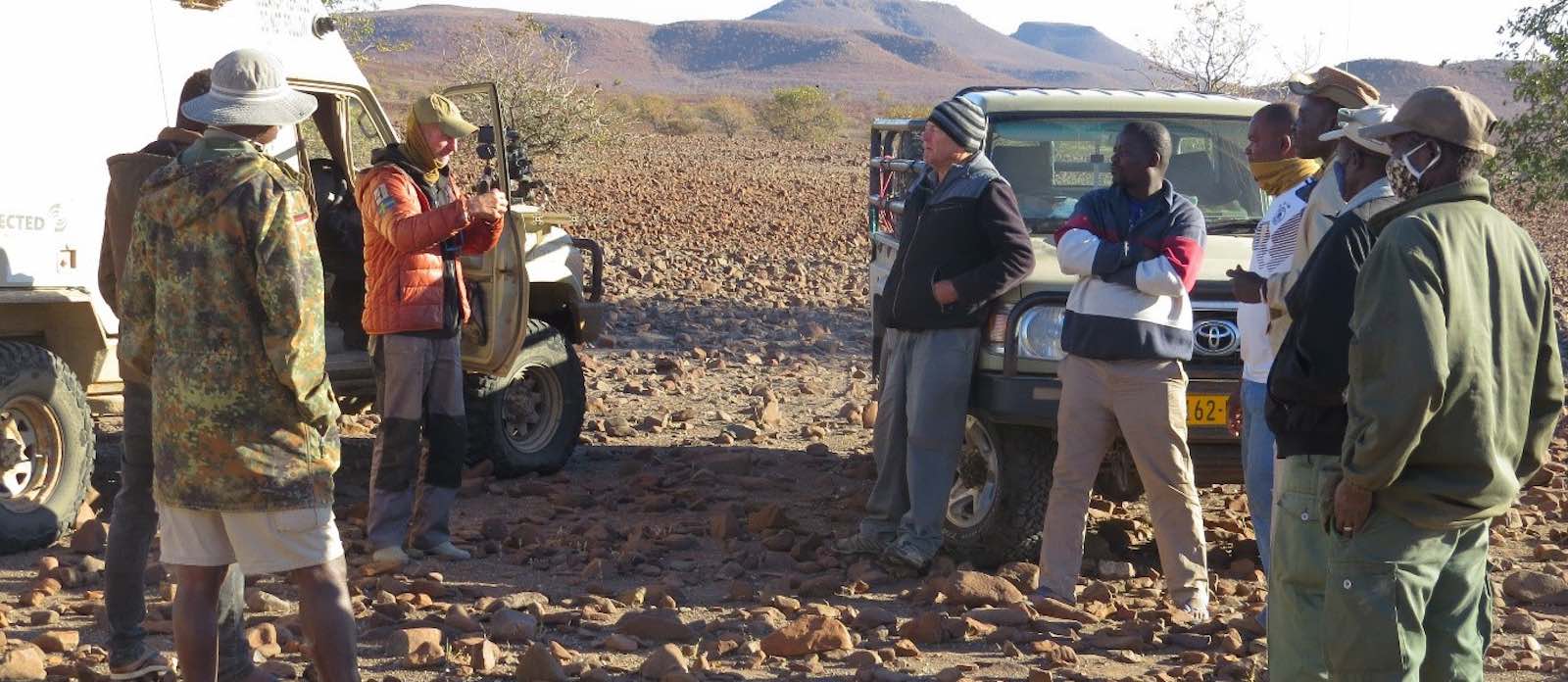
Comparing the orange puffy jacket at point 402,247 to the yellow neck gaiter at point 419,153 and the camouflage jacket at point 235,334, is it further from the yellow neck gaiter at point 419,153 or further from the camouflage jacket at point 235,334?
the camouflage jacket at point 235,334

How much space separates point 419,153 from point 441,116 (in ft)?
0.65

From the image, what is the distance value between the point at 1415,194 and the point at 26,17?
5144 mm

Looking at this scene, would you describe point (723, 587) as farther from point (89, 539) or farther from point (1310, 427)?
point (1310, 427)

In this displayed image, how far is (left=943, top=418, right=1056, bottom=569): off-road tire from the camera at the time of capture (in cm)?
649

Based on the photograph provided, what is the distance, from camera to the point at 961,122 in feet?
20.7

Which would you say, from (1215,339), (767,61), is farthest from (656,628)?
(767,61)

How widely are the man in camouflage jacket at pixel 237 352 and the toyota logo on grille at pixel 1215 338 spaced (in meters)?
3.25

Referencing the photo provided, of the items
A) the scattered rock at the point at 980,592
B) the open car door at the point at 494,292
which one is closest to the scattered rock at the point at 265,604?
the open car door at the point at 494,292

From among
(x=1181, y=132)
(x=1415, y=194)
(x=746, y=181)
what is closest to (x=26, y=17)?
(x=1181, y=132)

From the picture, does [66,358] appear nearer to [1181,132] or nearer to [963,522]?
[963,522]

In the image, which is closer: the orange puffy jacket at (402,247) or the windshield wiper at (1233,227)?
the orange puffy jacket at (402,247)

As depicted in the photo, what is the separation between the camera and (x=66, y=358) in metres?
6.98

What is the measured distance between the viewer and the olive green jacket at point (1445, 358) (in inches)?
135

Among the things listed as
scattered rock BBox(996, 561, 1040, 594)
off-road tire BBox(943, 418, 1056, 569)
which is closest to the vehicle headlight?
off-road tire BBox(943, 418, 1056, 569)
